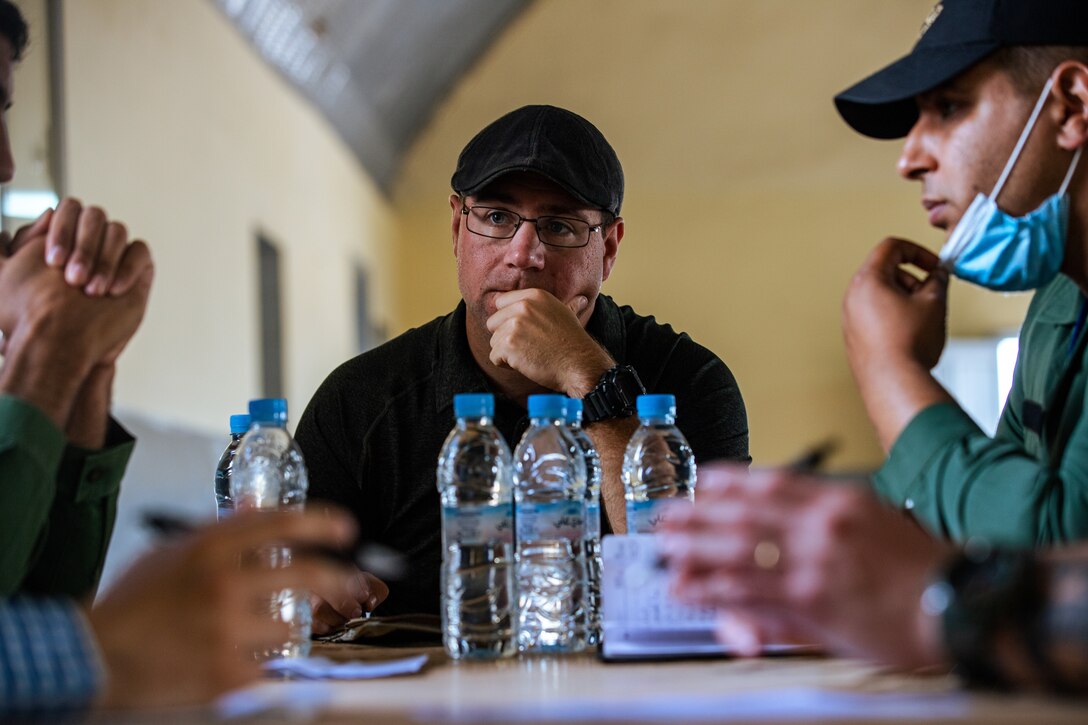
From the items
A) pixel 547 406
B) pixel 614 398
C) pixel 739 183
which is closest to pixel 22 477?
pixel 547 406

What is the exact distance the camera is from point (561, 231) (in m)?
2.49

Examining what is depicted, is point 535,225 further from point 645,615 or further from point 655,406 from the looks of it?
point 645,615

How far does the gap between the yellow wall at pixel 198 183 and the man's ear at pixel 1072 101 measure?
116 inches

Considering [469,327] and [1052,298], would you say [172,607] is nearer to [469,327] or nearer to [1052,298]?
[1052,298]

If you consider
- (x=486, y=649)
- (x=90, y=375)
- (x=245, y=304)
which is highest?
(x=245, y=304)

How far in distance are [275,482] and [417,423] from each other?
0.37m

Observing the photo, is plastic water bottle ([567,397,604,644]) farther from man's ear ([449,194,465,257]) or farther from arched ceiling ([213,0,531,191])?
arched ceiling ([213,0,531,191])

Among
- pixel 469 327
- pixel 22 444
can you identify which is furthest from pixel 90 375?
pixel 469 327

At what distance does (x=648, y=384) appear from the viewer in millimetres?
2518

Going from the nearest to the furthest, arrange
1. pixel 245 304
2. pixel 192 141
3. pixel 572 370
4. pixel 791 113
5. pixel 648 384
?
pixel 572 370
pixel 648 384
pixel 192 141
pixel 245 304
pixel 791 113

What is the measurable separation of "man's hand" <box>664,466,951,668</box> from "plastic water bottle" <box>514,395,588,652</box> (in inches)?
16.5

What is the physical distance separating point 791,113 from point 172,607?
9.38m

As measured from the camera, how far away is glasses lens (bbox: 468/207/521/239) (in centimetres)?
247

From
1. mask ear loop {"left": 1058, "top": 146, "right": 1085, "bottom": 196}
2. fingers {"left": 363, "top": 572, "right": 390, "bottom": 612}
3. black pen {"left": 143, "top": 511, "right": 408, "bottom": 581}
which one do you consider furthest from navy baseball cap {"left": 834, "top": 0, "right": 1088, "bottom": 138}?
fingers {"left": 363, "top": 572, "right": 390, "bottom": 612}
